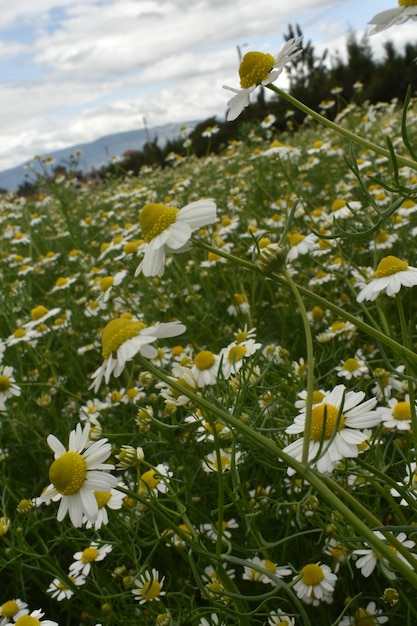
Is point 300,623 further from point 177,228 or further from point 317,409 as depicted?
point 177,228

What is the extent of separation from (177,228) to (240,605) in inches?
26.3

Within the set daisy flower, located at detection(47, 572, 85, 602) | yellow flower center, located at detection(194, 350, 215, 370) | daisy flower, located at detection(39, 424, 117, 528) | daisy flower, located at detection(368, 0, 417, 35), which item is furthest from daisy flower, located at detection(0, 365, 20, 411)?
daisy flower, located at detection(368, 0, 417, 35)

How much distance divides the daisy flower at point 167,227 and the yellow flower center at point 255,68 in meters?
0.27

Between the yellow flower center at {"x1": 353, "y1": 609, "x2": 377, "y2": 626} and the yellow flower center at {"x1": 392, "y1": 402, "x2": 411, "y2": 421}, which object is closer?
the yellow flower center at {"x1": 353, "y1": 609, "x2": 377, "y2": 626}

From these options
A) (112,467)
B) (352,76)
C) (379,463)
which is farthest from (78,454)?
(352,76)

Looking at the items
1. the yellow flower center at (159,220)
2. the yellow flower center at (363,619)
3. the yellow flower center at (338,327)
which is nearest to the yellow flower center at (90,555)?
the yellow flower center at (363,619)

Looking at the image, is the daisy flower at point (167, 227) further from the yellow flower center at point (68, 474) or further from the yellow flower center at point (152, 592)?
the yellow flower center at point (152, 592)

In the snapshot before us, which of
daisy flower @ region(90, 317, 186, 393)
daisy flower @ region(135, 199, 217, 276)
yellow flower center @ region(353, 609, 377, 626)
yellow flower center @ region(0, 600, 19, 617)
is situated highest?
daisy flower @ region(135, 199, 217, 276)

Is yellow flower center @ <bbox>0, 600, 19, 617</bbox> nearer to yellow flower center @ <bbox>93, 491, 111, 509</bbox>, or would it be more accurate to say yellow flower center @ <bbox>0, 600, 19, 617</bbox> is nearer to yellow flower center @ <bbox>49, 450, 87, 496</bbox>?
Result: yellow flower center @ <bbox>93, 491, 111, 509</bbox>

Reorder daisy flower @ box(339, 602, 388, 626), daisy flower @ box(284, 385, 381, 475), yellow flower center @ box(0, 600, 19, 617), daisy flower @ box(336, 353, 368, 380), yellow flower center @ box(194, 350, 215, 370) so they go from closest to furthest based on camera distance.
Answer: daisy flower @ box(284, 385, 381, 475) < daisy flower @ box(339, 602, 388, 626) < yellow flower center @ box(0, 600, 19, 617) < yellow flower center @ box(194, 350, 215, 370) < daisy flower @ box(336, 353, 368, 380)

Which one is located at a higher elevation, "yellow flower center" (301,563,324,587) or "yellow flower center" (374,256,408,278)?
"yellow flower center" (374,256,408,278)

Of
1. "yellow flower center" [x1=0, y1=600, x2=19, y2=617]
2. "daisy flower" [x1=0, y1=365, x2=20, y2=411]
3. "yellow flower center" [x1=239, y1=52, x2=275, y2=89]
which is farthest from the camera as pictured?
"daisy flower" [x1=0, y1=365, x2=20, y2=411]

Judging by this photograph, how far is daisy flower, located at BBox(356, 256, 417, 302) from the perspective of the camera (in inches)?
42.7

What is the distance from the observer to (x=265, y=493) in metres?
1.46
